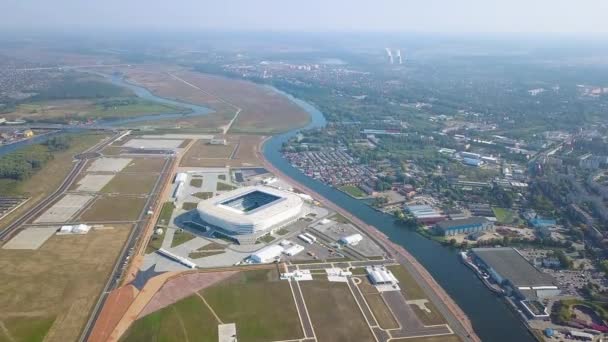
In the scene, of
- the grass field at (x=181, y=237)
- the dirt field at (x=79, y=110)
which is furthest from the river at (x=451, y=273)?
the dirt field at (x=79, y=110)

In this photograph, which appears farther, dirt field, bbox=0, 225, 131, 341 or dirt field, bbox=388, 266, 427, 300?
dirt field, bbox=388, 266, 427, 300

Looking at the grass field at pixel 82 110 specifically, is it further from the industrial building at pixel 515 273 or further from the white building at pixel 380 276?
the industrial building at pixel 515 273

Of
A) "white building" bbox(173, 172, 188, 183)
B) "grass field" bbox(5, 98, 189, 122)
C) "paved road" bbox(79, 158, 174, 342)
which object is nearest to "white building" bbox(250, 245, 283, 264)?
"paved road" bbox(79, 158, 174, 342)

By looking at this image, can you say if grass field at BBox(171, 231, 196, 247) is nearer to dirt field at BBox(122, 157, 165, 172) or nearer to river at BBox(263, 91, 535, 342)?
river at BBox(263, 91, 535, 342)

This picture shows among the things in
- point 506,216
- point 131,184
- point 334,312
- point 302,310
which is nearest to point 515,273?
point 506,216

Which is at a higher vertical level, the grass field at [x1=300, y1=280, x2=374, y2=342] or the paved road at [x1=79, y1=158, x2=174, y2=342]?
the paved road at [x1=79, y1=158, x2=174, y2=342]

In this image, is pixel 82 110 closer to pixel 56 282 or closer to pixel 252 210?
pixel 252 210
